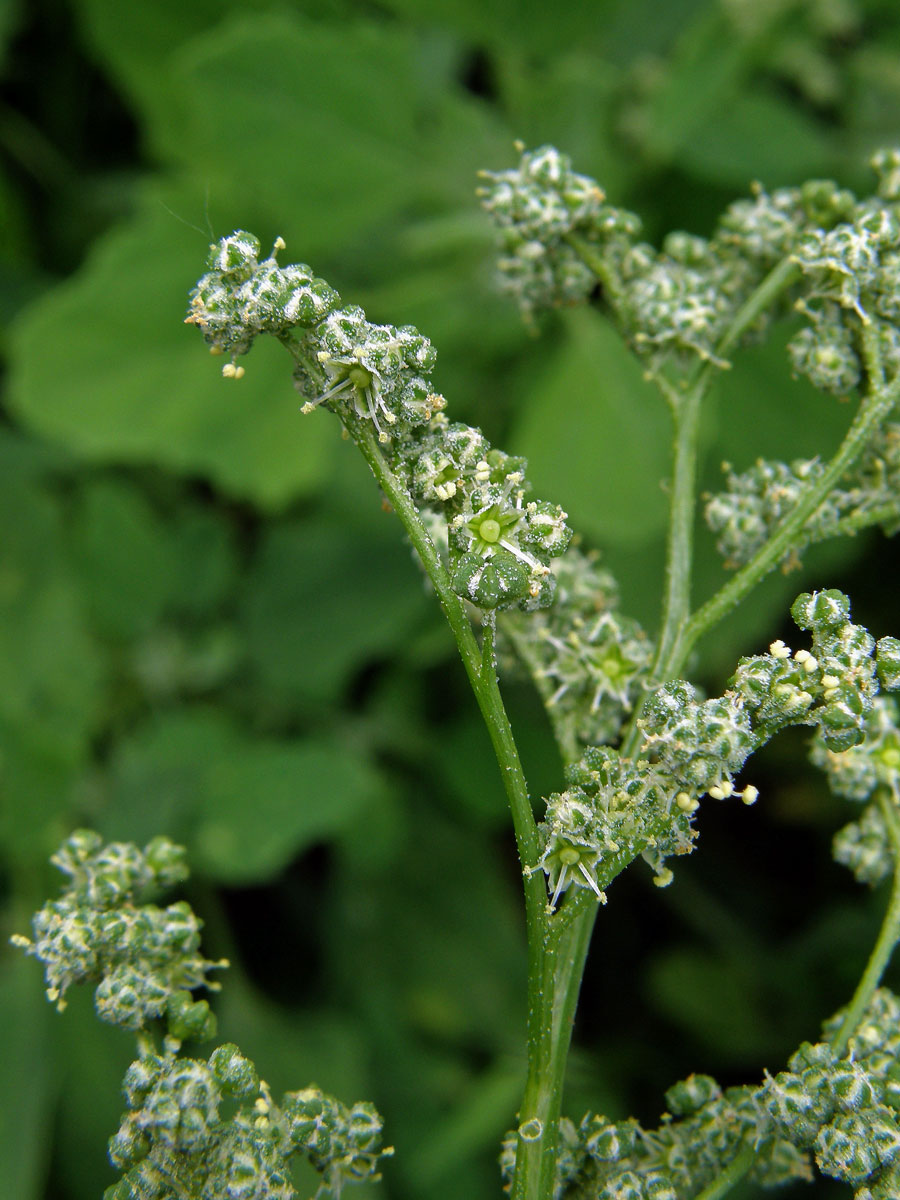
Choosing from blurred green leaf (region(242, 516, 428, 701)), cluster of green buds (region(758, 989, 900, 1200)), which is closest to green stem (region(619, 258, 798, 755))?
cluster of green buds (region(758, 989, 900, 1200))

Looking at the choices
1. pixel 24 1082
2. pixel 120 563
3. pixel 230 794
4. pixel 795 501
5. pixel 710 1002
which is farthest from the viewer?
pixel 120 563

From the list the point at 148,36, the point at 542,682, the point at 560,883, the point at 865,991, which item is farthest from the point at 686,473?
the point at 148,36

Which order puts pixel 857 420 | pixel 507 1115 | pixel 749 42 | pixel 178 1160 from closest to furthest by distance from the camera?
pixel 178 1160 → pixel 857 420 → pixel 507 1115 → pixel 749 42

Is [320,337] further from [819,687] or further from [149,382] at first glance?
[149,382]

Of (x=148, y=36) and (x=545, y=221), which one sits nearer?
(x=545, y=221)

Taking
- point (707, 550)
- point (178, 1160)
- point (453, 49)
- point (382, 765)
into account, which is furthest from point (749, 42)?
point (178, 1160)

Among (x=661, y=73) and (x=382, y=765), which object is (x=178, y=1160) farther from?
(x=661, y=73)
